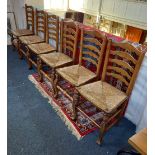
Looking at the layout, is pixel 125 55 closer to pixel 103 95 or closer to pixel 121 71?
pixel 121 71

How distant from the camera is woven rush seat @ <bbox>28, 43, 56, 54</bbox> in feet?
8.67

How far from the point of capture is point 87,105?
7.62 ft

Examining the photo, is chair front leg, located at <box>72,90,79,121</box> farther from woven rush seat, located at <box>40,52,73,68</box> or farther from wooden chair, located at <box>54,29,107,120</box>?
woven rush seat, located at <box>40,52,73,68</box>

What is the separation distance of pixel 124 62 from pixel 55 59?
3.39 feet

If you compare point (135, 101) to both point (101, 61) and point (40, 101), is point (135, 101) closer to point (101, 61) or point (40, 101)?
point (101, 61)

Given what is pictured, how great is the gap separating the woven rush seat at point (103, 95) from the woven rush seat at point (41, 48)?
1.07m

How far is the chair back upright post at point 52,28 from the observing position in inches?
101

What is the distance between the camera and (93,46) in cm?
203

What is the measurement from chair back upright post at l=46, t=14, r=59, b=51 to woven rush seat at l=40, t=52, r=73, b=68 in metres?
0.23

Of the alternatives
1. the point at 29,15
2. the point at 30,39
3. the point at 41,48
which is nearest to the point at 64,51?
the point at 41,48

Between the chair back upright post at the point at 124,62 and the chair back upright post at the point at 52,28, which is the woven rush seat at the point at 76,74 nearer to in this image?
the chair back upright post at the point at 124,62

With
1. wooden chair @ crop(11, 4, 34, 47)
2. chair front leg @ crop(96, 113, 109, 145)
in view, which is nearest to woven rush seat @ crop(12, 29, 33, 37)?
wooden chair @ crop(11, 4, 34, 47)
